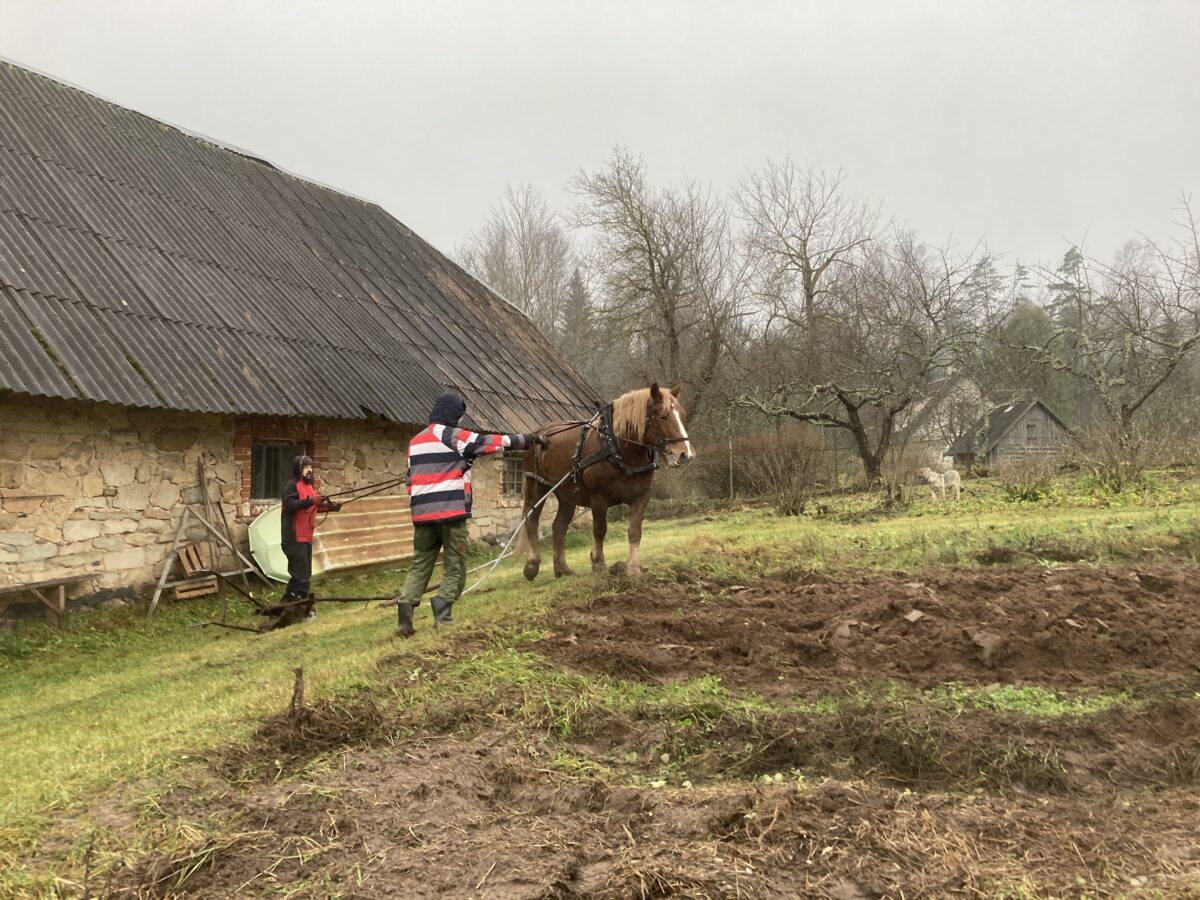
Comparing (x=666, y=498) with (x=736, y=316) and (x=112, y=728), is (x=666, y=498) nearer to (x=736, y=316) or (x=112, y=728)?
(x=736, y=316)

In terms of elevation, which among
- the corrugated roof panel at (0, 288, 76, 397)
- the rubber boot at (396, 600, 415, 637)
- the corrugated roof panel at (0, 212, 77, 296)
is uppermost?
the corrugated roof panel at (0, 212, 77, 296)

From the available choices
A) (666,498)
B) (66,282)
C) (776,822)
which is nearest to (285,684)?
(776,822)

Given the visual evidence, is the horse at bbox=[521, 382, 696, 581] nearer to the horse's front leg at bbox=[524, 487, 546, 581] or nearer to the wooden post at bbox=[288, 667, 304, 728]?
the horse's front leg at bbox=[524, 487, 546, 581]

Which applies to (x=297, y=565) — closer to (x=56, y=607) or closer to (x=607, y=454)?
(x=56, y=607)

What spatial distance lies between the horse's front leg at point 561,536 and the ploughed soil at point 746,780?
10.7 feet

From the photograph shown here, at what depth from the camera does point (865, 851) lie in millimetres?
2547

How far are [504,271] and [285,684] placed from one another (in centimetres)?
3699

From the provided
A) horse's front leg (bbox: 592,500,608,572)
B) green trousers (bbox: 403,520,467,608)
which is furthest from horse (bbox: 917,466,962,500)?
green trousers (bbox: 403,520,467,608)

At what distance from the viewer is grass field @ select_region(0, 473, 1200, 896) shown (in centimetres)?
307

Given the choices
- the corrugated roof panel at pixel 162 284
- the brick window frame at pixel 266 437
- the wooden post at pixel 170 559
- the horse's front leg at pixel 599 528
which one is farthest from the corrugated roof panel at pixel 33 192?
the horse's front leg at pixel 599 528

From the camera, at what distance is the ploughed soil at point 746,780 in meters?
2.51

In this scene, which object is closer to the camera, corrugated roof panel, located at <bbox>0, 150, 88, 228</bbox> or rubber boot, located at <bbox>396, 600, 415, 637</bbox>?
rubber boot, located at <bbox>396, 600, 415, 637</bbox>

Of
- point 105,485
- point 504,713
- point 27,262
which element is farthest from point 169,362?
point 504,713

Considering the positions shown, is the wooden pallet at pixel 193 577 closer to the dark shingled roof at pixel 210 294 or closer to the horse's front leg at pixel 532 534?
the dark shingled roof at pixel 210 294
